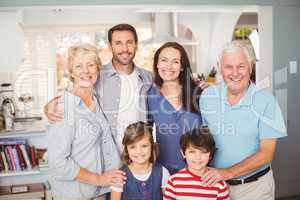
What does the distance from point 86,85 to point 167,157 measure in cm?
56

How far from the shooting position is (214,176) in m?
1.77

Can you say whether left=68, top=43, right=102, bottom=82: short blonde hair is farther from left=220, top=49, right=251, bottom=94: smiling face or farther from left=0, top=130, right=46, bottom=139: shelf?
left=0, top=130, right=46, bottom=139: shelf

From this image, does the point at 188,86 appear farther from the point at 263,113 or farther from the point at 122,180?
the point at 122,180

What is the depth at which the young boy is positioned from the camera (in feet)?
5.75

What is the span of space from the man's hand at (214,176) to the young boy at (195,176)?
18mm

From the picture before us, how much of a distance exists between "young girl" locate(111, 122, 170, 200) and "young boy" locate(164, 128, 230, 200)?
0.27ft

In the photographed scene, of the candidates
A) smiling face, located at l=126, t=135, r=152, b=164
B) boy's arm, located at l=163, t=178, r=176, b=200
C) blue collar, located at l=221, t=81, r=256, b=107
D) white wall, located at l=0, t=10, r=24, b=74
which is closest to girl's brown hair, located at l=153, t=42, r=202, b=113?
blue collar, located at l=221, t=81, r=256, b=107

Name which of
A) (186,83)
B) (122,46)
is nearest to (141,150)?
(186,83)

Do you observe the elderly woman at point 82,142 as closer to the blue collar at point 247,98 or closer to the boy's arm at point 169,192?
the boy's arm at point 169,192

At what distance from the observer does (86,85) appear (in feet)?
6.25

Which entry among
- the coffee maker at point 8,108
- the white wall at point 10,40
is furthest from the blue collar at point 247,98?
the coffee maker at point 8,108

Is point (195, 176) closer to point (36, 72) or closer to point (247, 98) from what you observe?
point (247, 98)

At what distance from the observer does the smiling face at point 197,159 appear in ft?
5.85

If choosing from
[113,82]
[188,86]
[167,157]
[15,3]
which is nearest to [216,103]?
[188,86]
